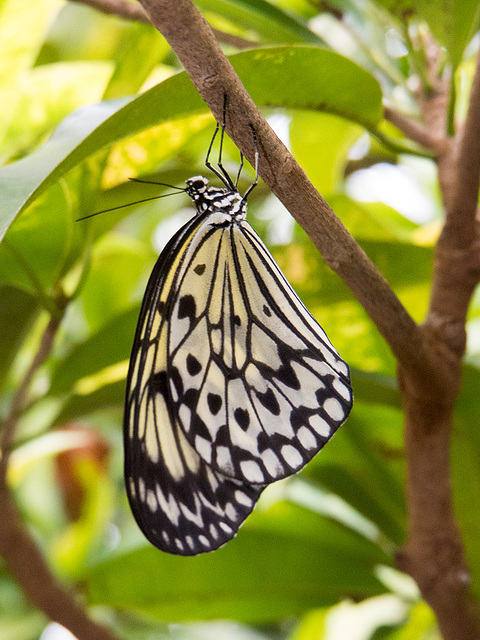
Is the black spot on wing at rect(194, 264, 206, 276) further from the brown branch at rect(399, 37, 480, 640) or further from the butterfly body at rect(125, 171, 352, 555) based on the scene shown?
the brown branch at rect(399, 37, 480, 640)

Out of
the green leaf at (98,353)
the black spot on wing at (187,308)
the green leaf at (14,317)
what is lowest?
the black spot on wing at (187,308)

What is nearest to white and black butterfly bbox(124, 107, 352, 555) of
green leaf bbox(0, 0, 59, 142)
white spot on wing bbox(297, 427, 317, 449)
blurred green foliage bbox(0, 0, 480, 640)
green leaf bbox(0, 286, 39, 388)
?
white spot on wing bbox(297, 427, 317, 449)

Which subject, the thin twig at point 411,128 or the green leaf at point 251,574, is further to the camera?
the green leaf at point 251,574

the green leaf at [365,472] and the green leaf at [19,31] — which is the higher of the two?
the green leaf at [19,31]

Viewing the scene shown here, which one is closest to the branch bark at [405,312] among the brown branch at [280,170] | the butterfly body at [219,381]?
the brown branch at [280,170]

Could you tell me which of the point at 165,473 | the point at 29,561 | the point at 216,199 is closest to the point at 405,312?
the point at 216,199

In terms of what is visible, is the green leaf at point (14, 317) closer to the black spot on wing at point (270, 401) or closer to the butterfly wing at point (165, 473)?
the butterfly wing at point (165, 473)

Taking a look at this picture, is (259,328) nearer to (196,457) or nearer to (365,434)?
(196,457)

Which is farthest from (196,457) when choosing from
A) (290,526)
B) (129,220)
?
(129,220)
